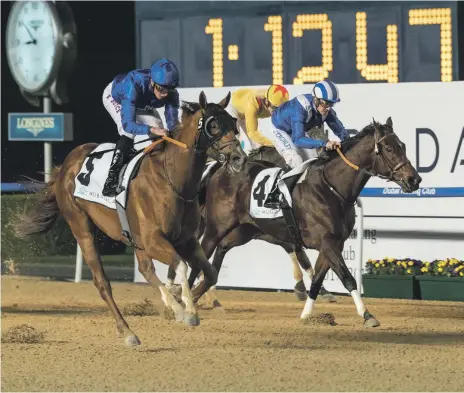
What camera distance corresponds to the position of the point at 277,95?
1022 centimetres

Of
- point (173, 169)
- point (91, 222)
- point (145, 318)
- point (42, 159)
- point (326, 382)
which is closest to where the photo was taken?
point (326, 382)

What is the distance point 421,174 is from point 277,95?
1.35 m

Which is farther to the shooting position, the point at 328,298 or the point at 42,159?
the point at 42,159

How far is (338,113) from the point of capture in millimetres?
10789

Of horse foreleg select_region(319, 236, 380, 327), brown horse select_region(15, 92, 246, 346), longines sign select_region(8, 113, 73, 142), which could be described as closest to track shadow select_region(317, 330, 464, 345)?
horse foreleg select_region(319, 236, 380, 327)

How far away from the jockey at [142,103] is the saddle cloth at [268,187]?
4.35 feet

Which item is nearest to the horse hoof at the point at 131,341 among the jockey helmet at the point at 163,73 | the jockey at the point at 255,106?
the jockey helmet at the point at 163,73

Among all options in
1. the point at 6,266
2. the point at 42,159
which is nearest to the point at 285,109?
the point at 6,266

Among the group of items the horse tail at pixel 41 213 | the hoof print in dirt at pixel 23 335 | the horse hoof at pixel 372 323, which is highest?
the horse tail at pixel 41 213

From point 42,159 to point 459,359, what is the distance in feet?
37.7

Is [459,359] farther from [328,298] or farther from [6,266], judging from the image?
[6,266]

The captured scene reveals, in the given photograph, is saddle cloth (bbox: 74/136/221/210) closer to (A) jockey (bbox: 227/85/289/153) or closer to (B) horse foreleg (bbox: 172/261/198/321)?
(B) horse foreleg (bbox: 172/261/198/321)

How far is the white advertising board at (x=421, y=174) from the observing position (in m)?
10.3

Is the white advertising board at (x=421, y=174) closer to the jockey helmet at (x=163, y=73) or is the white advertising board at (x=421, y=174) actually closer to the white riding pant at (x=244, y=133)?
the white riding pant at (x=244, y=133)
